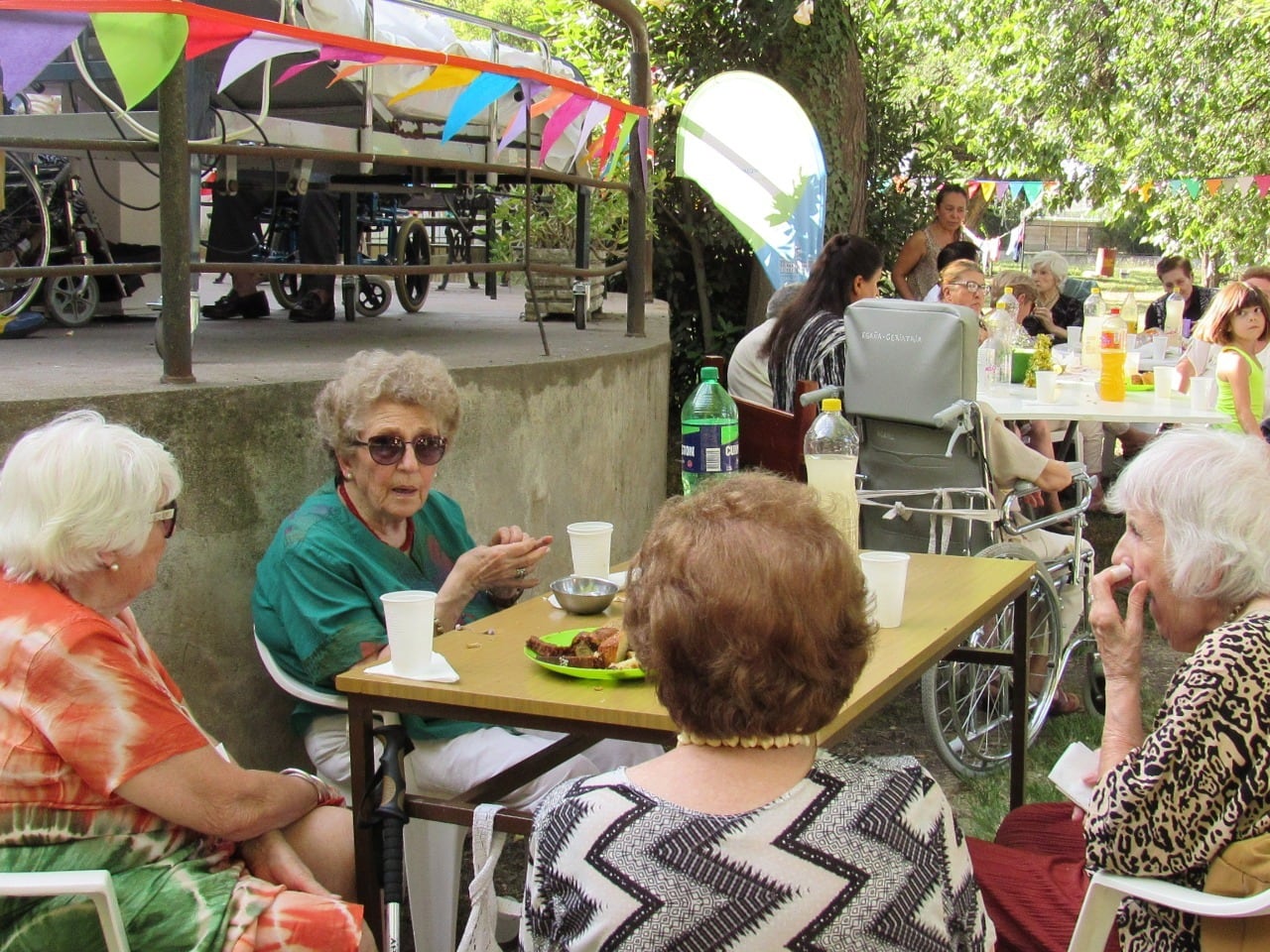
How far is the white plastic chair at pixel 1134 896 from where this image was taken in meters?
1.93

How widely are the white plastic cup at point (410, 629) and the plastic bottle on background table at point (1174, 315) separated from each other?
795cm

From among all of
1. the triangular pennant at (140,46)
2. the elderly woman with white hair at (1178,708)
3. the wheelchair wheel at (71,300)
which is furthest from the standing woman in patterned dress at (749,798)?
the wheelchair wheel at (71,300)

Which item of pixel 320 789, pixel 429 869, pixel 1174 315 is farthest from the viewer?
pixel 1174 315

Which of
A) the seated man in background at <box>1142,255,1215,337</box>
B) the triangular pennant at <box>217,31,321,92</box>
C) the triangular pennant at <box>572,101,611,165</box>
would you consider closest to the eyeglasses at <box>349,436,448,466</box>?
the triangular pennant at <box>217,31,321,92</box>

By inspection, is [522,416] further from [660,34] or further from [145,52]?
[660,34]

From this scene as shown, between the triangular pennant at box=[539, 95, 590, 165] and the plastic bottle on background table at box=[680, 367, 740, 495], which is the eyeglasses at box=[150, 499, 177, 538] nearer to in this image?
the plastic bottle on background table at box=[680, 367, 740, 495]

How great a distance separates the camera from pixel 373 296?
25.3ft

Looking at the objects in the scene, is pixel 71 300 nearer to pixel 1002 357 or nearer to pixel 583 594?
pixel 583 594

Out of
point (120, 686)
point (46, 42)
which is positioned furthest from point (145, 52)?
point (120, 686)

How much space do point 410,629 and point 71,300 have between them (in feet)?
13.9

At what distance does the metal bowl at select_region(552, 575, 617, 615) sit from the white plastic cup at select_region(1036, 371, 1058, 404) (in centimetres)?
372

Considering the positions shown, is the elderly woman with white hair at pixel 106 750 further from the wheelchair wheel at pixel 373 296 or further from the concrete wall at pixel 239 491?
the wheelchair wheel at pixel 373 296

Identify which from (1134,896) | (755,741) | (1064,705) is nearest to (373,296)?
(1064,705)

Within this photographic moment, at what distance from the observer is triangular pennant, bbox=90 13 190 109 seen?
3.06 meters
